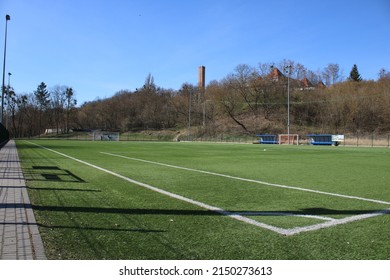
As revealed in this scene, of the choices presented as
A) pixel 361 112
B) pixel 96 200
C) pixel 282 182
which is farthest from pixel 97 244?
pixel 361 112

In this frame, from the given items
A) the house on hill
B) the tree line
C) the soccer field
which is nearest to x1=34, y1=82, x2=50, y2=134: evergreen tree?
the tree line

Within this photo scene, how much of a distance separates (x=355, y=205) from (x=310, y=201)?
953 millimetres

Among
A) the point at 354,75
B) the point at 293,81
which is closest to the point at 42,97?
the point at 293,81

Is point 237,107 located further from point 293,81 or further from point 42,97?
point 42,97

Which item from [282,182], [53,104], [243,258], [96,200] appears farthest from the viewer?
[53,104]

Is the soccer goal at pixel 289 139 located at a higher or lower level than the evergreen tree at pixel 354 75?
lower

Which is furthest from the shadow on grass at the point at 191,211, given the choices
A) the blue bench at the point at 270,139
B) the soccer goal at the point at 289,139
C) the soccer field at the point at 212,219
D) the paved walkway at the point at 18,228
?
the blue bench at the point at 270,139

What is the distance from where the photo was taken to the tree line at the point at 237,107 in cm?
9450

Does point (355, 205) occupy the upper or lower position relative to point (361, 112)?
lower

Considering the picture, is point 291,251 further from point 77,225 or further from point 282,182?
point 282,182

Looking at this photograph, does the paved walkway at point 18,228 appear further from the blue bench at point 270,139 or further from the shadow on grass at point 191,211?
the blue bench at point 270,139

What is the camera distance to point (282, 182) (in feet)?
38.6

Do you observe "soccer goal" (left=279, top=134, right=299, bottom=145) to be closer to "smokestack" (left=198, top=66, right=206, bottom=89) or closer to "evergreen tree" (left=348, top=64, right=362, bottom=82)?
"evergreen tree" (left=348, top=64, right=362, bottom=82)

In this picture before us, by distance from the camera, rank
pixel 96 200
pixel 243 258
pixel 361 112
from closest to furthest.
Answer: pixel 243 258 → pixel 96 200 → pixel 361 112
